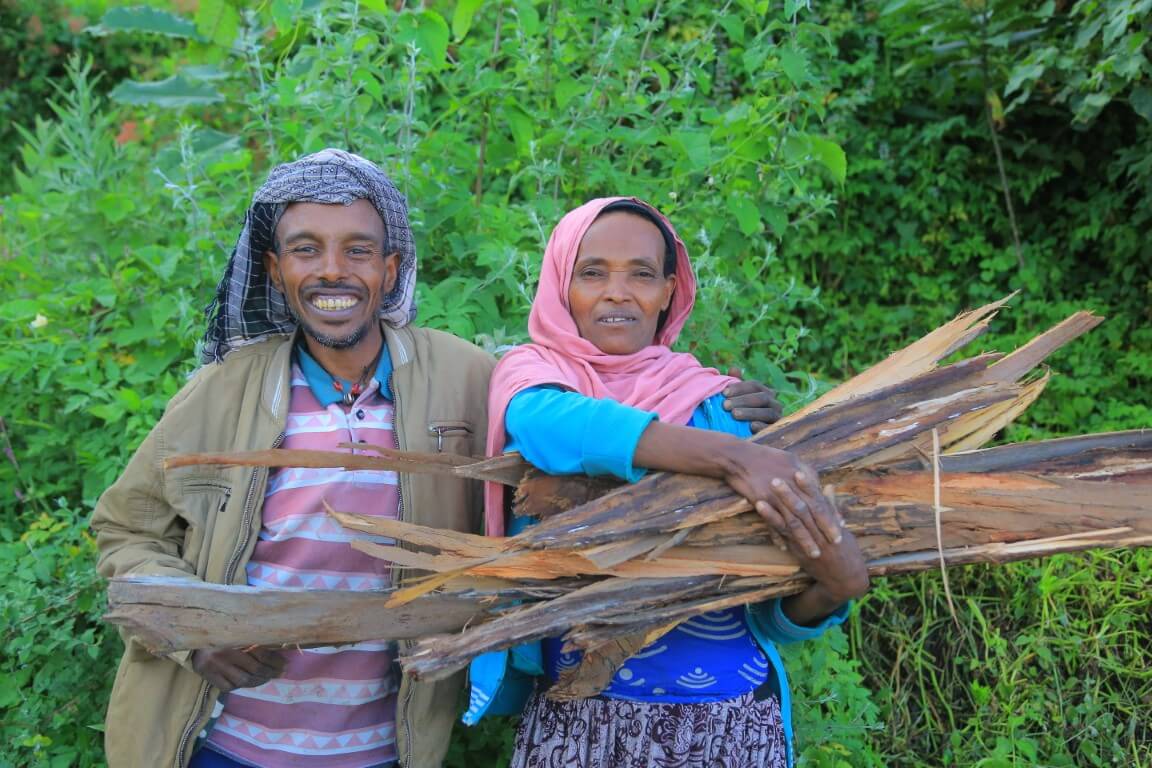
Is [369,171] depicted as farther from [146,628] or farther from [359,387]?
[146,628]

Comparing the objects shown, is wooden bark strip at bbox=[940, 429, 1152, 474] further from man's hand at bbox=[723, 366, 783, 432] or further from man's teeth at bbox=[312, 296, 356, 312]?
man's teeth at bbox=[312, 296, 356, 312]

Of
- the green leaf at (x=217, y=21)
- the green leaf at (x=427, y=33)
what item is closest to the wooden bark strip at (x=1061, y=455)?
the green leaf at (x=427, y=33)

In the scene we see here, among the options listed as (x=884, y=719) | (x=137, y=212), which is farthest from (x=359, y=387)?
(x=884, y=719)

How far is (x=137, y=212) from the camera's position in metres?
3.83

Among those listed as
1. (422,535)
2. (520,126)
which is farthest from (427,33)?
(422,535)

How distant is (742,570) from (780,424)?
314mm

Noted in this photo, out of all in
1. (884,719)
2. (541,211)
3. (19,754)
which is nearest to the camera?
(19,754)

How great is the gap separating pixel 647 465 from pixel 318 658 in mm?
912

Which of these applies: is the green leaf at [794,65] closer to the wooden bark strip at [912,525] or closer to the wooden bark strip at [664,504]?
the wooden bark strip at [664,504]

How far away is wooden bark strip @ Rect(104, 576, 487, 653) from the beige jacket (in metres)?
0.18

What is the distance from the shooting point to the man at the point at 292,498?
224 centimetres

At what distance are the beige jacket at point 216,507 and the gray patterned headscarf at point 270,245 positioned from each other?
0.05m

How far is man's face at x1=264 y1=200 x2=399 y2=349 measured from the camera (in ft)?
7.51

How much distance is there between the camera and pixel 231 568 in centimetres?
223
